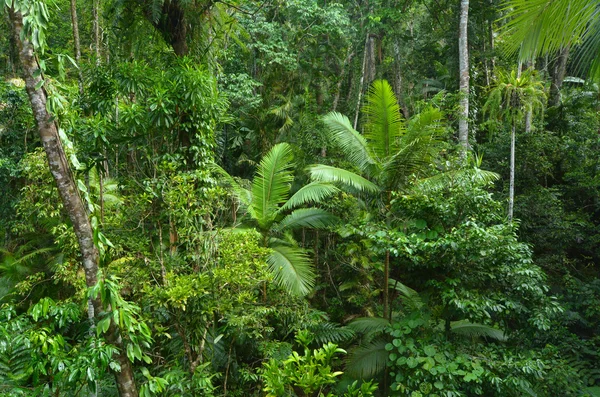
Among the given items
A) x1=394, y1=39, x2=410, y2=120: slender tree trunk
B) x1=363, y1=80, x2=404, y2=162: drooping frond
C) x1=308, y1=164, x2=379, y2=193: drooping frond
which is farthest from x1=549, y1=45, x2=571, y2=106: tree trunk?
x1=308, y1=164, x2=379, y2=193: drooping frond

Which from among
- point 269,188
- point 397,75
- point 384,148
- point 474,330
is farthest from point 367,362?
point 397,75

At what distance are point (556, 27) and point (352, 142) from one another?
3.85m

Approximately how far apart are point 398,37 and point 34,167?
34.8ft

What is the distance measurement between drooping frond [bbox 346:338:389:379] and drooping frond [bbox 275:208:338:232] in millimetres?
2083

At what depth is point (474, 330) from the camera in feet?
18.4

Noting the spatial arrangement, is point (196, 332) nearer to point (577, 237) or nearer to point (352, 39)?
point (577, 237)

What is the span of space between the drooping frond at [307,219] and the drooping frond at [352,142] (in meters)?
1.01

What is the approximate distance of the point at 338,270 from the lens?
813 centimetres

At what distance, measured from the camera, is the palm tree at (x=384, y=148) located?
5.85 m

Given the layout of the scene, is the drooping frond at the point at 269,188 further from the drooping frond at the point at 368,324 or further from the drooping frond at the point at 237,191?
the drooping frond at the point at 368,324

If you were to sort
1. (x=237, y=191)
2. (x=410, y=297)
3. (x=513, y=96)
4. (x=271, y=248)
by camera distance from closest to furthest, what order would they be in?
1. (x=271, y=248)
2. (x=410, y=297)
3. (x=237, y=191)
4. (x=513, y=96)

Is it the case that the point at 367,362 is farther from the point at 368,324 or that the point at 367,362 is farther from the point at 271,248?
the point at 271,248

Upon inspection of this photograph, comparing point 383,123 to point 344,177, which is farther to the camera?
point 383,123

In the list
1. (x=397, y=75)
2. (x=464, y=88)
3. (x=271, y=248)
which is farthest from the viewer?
(x=397, y=75)
